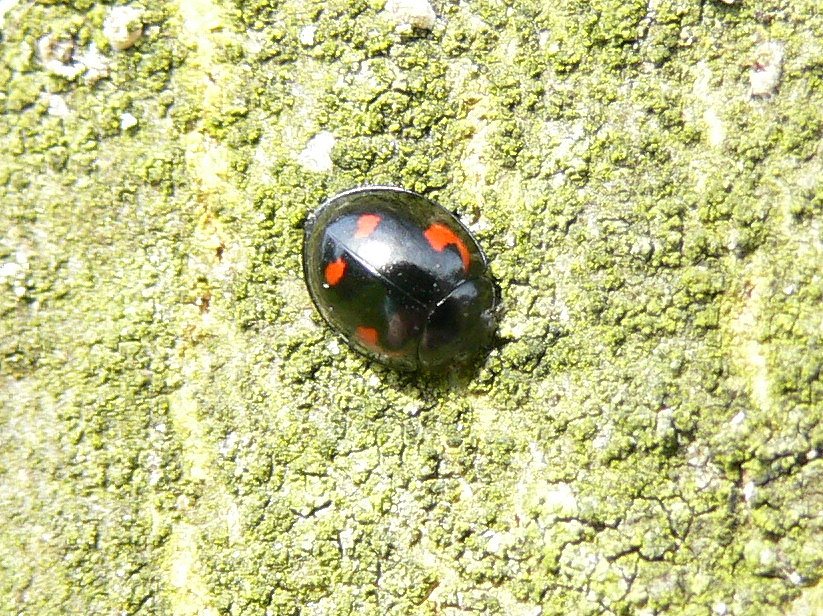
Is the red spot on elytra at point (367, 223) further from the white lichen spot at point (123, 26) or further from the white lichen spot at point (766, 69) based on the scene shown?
the white lichen spot at point (766, 69)

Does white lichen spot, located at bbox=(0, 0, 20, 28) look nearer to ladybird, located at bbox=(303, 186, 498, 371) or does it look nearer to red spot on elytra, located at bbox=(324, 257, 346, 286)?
ladybird, located at bbox=(303, 186, 498, 371)

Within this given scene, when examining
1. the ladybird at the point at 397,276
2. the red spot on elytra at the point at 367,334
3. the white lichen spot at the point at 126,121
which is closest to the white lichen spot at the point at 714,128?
the ladybird at the point at 397,276

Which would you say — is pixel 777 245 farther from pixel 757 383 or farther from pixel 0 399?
pixel 0 399

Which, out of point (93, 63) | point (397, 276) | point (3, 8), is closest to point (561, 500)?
point (397, 276)

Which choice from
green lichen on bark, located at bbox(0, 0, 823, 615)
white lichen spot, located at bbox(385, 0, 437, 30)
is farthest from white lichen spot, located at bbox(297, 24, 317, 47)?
white lichen spot, located at bbox(385, 0, 437, 30)

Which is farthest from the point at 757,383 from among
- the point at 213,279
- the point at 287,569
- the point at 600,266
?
the point at 213,279
